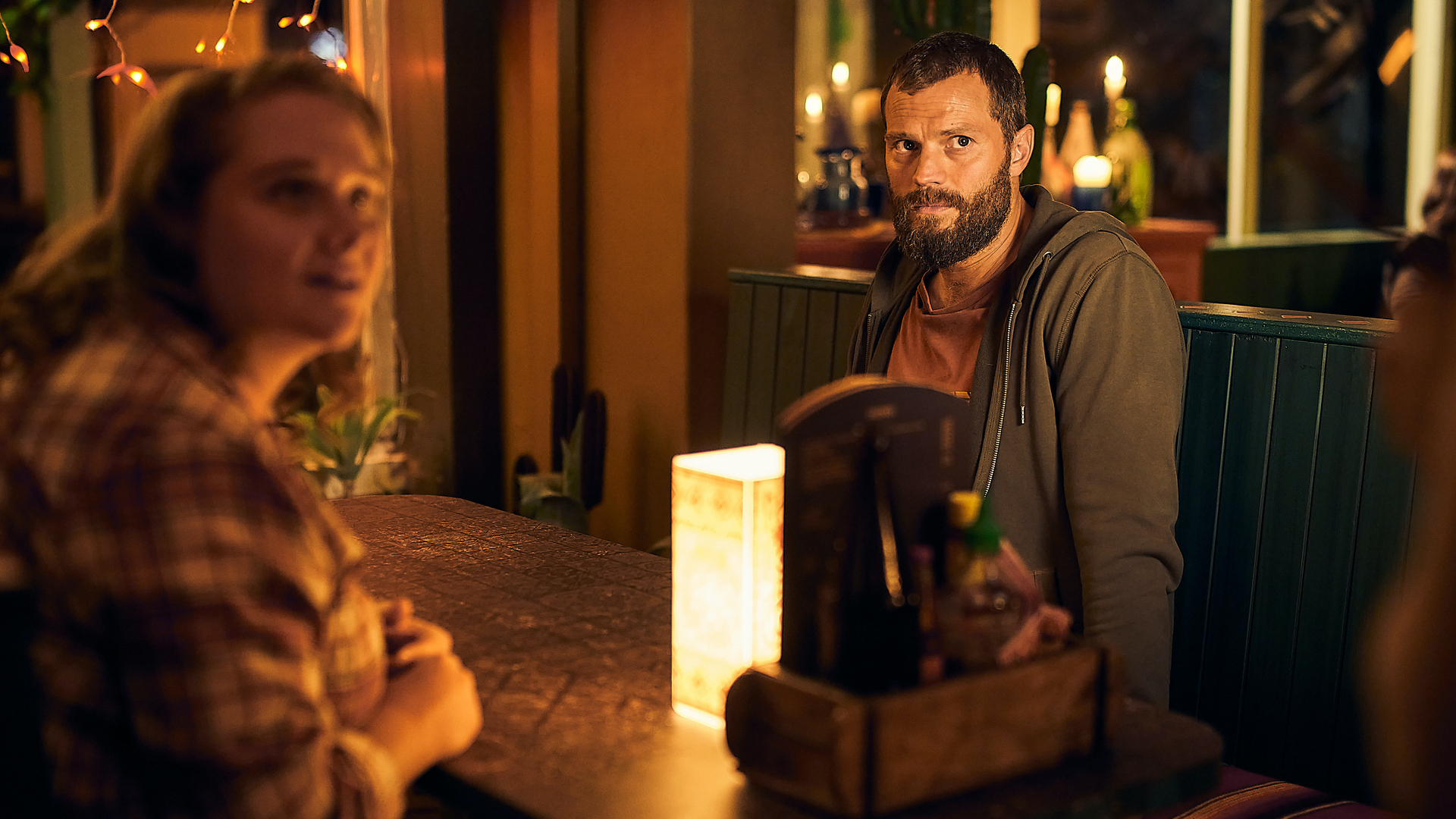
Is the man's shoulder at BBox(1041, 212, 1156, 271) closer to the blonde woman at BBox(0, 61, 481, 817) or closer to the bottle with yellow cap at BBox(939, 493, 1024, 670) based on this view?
the bottle with yellow cap at BBox(939, 493, 1024, 670)

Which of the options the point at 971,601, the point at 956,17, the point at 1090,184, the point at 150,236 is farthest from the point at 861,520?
the point at 1090,184

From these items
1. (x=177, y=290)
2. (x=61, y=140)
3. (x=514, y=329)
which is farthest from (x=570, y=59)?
(x=177, y=290)

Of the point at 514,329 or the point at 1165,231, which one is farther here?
the point at 1165,231

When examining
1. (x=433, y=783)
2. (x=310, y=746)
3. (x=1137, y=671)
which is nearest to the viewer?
(x=310, y=746)


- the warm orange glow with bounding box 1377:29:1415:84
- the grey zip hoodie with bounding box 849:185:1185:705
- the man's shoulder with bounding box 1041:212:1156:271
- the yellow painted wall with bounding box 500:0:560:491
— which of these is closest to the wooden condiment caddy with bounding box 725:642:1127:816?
the grey zip hoodie with bounding box 849:185:1185:705

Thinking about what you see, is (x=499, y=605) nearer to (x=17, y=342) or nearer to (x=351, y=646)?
(x=351, y=646)

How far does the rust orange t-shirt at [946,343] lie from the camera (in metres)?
2.43

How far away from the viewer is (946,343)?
2480 mm

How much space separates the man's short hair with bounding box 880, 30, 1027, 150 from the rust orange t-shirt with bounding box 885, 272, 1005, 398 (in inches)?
11.8

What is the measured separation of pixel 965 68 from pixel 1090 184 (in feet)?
7.01

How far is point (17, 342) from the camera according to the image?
1.14m

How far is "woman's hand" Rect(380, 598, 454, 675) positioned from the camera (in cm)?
133

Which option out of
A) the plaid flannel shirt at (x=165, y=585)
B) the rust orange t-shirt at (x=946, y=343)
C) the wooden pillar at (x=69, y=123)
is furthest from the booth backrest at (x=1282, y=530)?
the wooden pillar at (x=69, y=123)

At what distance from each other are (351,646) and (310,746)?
15 centimetres
